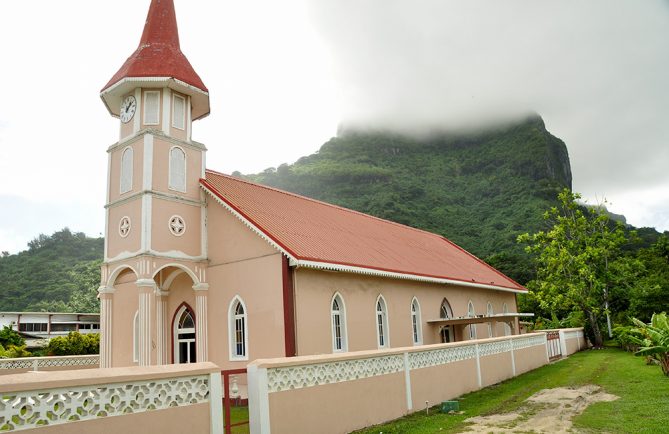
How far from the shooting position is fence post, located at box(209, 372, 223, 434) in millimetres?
7238

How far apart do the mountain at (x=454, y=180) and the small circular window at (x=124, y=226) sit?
39.7 metres

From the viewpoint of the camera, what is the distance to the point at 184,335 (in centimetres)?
1744

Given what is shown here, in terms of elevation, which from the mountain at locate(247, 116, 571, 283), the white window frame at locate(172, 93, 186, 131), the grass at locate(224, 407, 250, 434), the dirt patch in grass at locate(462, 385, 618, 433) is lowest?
the dirt patch in grass at locate(462, 385, 618, 433)

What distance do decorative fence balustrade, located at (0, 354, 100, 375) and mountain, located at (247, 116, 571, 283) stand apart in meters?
38.0

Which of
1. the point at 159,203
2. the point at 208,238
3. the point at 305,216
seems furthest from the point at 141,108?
the point at 305,216

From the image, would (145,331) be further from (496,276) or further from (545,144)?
(545,144)

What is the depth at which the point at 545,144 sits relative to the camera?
81938 millimetres

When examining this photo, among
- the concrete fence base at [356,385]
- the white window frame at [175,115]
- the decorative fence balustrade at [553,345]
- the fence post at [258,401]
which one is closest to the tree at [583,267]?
the decorative fence balustrade at [553,345]

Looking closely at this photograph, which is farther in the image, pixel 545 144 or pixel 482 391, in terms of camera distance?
pixel 545 144

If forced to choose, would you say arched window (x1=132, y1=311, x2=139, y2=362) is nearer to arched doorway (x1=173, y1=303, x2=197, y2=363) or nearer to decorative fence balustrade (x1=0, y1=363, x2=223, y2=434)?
arched doorway (x1=173, y1=303, x2=197, y2=363)

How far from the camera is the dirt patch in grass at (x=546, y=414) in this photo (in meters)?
9.34

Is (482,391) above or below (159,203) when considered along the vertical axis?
below

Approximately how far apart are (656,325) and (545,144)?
72271 mm

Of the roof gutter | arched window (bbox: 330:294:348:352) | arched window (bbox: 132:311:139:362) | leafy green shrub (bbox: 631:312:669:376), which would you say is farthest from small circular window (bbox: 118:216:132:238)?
leafy green shrub (bbox: 631:312:669:376)
